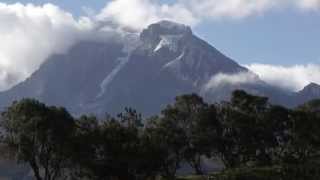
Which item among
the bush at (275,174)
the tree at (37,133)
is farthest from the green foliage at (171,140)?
the tree at (37,133)

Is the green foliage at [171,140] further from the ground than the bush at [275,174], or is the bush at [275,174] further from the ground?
the green foliage at [171,140]

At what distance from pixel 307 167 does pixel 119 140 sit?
107 ft

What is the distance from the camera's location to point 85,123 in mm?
125375

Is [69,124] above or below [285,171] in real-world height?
above

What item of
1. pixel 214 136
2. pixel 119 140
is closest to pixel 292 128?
pixel 214 136

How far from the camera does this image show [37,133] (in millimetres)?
111562

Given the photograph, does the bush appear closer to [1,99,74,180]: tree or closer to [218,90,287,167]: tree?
[1,99,74,180]: tree

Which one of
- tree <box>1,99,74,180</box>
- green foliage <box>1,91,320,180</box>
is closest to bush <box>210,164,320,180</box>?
green foliage <box>1,91,320,180</box>

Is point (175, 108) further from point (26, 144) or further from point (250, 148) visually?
point (26, 144)

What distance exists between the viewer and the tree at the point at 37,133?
112 metres

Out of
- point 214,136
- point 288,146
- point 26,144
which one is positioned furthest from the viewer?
point 288,146

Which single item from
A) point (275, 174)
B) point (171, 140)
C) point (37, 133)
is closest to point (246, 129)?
point (171, 140)

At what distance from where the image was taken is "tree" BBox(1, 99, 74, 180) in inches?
4405

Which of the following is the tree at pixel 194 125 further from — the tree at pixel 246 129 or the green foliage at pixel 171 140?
the tree at pixel 246 129
